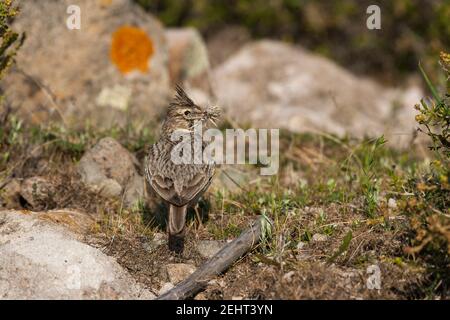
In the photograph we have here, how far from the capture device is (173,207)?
5734 mm

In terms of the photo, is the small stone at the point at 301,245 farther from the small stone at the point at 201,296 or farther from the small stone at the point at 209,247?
the small stone at the point at 201,296

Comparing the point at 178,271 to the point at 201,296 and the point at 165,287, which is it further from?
the point at 201,296

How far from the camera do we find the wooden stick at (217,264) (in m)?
4.96

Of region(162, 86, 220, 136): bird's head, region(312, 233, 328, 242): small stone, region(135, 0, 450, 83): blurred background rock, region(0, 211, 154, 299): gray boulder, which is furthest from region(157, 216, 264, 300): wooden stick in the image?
region(135, 0, 450, 83): blurred background rock

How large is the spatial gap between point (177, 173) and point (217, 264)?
112 centimetres

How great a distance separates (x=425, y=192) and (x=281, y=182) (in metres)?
2.14

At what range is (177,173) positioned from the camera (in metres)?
6.06

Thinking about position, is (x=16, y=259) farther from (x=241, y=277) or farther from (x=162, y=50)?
(x=162, y=50)

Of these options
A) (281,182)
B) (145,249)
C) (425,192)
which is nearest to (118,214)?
(145,249)

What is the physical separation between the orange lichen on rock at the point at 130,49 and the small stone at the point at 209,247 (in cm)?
392

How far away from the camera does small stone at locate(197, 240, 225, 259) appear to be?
5.68 meters

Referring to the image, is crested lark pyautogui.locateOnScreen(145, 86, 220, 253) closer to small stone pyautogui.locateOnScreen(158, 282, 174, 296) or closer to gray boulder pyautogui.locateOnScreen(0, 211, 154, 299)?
small stone pyautogui.locateOnScreen(158, 282, 174, 296)

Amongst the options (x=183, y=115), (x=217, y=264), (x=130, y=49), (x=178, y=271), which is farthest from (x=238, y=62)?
(x=217, y=264)

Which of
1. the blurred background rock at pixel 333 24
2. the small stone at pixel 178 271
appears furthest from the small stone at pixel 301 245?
the blurred background rock at pixel 333 24
